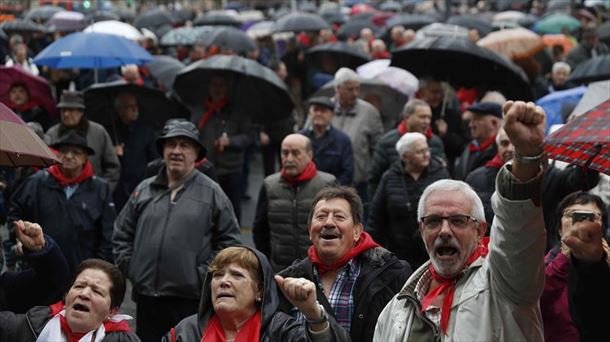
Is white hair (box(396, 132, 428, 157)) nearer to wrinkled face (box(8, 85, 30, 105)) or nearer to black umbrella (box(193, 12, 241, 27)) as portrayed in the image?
wrinkled face (box(8, 85, 30, 105))

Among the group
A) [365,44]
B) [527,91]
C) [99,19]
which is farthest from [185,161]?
[99,19]

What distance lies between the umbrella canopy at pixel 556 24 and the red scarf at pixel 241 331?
20.4m

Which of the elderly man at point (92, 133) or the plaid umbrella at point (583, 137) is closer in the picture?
the plaid umbrella at point (583, 137)

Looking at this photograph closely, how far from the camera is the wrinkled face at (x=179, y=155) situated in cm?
804

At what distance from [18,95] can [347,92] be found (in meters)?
3.46

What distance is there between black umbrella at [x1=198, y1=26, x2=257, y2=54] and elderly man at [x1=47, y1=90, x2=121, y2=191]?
709 centimetres

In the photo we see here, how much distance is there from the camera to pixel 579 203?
6.53 m

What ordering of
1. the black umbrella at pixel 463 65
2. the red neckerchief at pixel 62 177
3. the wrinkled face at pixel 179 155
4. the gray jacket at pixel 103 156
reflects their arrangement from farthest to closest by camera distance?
the black umbrella at pixel 463 65 < the gray jacket at pixel 103 156 < the red neckerchief at pixel 62 177 < the wrinkled face at pixel 179 155

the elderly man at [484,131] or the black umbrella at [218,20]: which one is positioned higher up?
the elderly man at [484,131]

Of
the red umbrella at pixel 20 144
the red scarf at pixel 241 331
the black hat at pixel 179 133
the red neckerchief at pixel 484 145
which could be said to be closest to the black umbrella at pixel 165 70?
the red neckerchief at pixel 484 145

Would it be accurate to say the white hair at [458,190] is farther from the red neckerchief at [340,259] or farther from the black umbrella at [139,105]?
the black umbrella at [139,105]

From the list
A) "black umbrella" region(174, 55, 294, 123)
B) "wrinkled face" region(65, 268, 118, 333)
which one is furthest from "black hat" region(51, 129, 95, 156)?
"black umbrella" region(174, 55, 294, 123)

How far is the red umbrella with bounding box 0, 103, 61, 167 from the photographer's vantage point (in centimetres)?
500

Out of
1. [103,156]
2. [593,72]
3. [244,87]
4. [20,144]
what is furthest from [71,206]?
[593,72]
